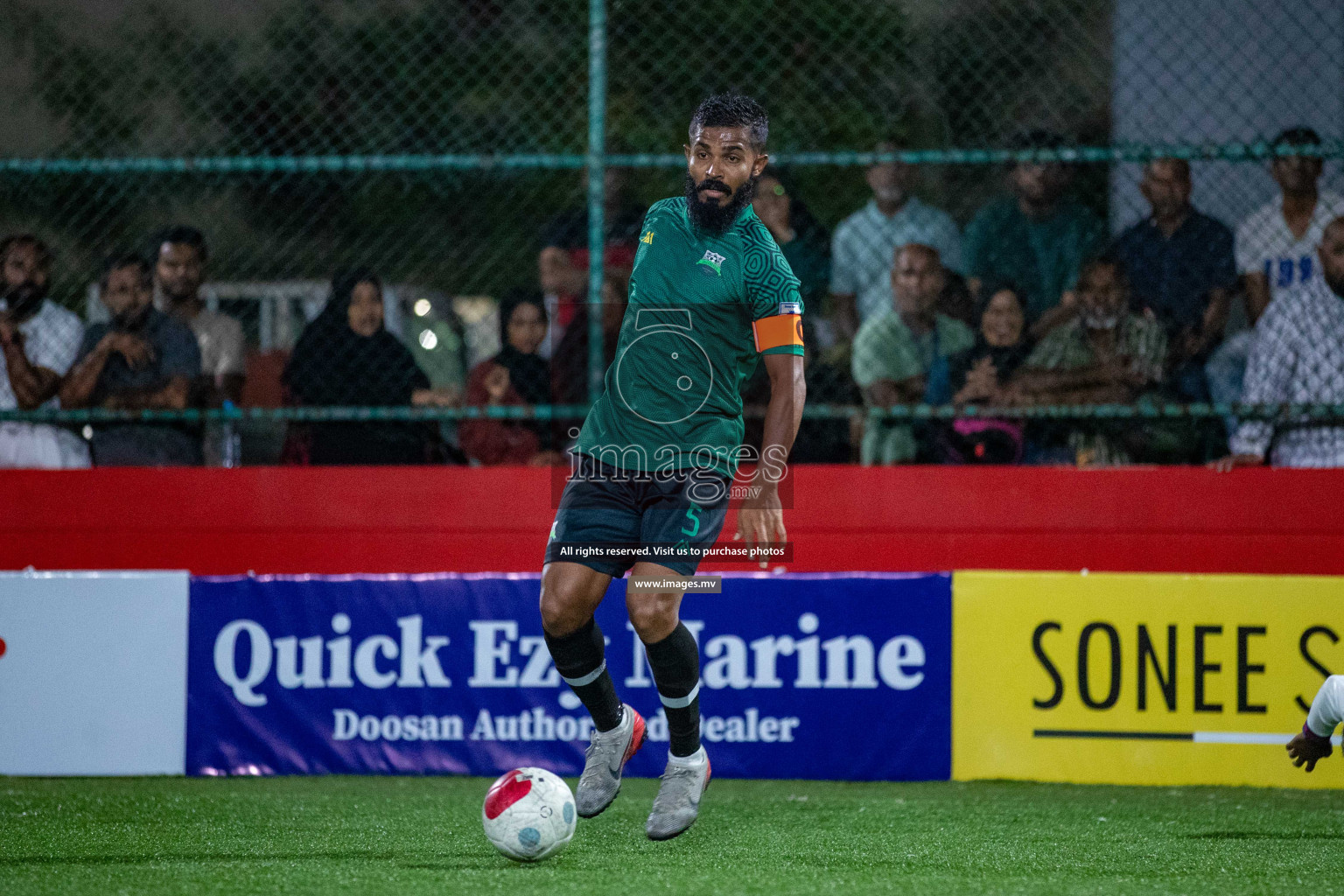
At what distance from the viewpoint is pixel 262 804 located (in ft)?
17.4

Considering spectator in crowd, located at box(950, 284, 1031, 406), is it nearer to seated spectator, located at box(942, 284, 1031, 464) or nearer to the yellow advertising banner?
seated spectator, located at box(942, 284, 1031, 464)

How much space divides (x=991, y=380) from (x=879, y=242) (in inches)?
37.3

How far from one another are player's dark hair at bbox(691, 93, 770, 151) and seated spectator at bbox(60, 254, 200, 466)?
3.37 m

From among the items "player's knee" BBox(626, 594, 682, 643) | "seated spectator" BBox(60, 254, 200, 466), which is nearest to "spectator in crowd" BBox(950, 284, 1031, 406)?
Result: "player's knee" BBox(626, 594, 682, 643)

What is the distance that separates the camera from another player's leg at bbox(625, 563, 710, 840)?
14.3ft

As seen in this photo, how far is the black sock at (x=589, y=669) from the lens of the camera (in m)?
4.51

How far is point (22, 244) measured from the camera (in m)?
6.82

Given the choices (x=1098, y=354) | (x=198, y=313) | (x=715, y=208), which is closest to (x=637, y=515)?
(x=715, y=208)

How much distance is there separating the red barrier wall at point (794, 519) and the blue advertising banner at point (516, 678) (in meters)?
0.60

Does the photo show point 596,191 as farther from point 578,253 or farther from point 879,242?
point 879,242

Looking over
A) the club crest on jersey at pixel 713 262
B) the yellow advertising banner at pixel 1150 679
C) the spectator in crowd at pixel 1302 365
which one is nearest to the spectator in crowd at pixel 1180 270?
the spectator in crowd at pixel 1302 365

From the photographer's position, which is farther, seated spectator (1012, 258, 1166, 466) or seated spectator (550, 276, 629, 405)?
seated spectator (550, 276, 629, 405)

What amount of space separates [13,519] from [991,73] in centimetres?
582

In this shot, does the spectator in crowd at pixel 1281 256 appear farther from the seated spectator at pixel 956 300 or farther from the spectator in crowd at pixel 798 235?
the spectator in crowd at pixel 798 235
